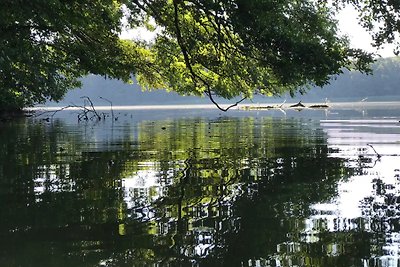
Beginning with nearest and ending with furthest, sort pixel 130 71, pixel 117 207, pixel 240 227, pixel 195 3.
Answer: pixel 240 227 → pixel 117 207 → pixel 195 3 → pixel 130 71

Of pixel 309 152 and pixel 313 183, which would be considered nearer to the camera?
pixel 313 183

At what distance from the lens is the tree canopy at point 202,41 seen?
13.7m

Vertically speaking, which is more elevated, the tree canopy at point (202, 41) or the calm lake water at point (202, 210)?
the tree canopy at point (202, 41)

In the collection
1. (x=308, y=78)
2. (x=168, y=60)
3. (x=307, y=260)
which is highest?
(x=168, y=60)

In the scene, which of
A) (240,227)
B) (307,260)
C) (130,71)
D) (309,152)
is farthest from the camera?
(130,71)

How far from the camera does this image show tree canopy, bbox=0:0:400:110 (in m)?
13.7

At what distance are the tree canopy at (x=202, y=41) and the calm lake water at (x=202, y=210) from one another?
3.38 metres

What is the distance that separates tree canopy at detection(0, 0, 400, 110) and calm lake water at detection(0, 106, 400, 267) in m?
3.38

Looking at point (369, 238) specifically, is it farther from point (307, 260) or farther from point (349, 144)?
point (349, 144)

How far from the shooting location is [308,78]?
15.1 m

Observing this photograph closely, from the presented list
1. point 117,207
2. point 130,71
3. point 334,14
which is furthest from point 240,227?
point 130,71

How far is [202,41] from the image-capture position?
16.8 meters

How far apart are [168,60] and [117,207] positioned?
17180 mm

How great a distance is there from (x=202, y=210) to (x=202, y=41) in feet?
33.6
